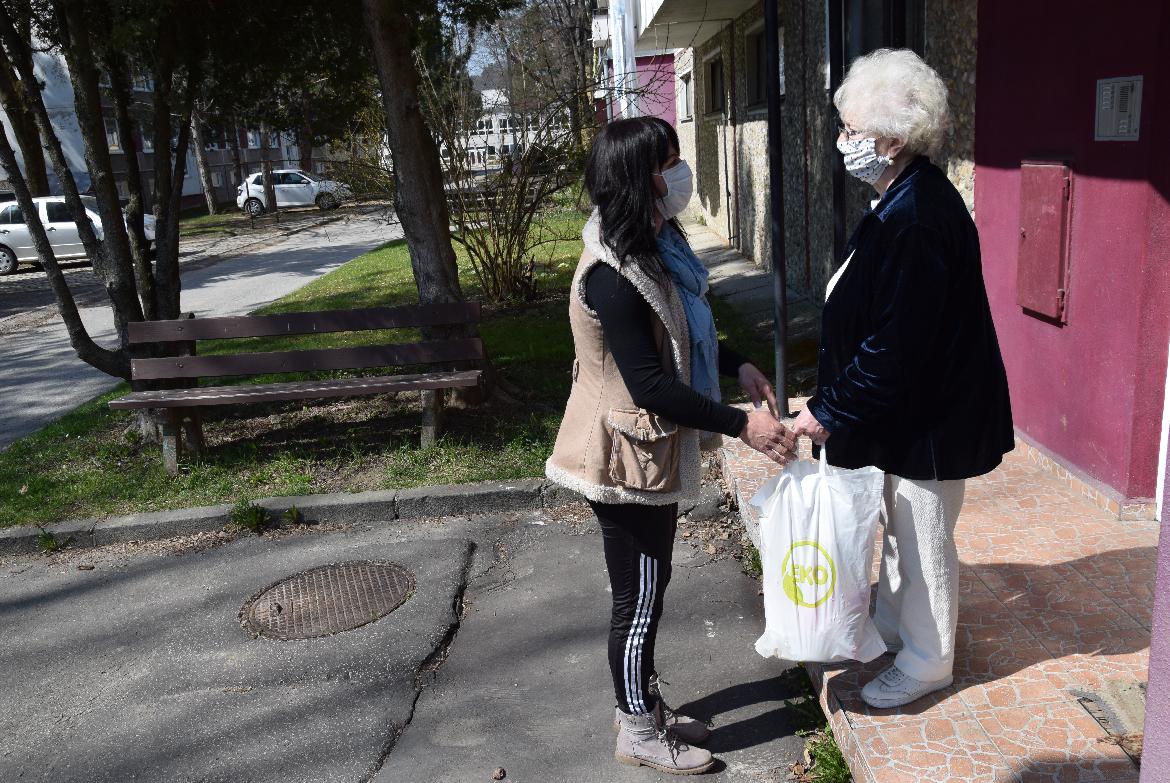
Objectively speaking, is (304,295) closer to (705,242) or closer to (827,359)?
(705,242)

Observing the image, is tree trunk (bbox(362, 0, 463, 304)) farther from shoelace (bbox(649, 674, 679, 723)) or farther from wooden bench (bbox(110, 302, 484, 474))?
shoelace (bbox(649, 674, 679, 723))

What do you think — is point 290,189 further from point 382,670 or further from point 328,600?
point 382,670

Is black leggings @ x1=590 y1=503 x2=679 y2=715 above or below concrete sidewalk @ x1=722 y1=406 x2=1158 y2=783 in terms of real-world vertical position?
above

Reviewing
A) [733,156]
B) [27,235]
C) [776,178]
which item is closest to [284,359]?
[776,178]

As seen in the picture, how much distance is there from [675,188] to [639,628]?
1.32 m

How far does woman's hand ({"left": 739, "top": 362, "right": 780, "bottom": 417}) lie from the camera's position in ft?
9.70

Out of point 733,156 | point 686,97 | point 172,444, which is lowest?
point 172,444

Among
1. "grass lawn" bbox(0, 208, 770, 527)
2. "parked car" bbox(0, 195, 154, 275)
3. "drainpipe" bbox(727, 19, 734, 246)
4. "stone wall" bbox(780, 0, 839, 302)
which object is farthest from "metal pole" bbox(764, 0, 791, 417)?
"parked car" bbox(0, 195, 154, 275)

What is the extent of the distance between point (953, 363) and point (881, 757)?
3.76 feet

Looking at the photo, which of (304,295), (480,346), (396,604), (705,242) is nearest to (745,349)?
(480,346)

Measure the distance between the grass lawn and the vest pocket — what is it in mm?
2957

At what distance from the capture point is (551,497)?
553 cm

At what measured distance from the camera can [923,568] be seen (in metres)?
2.86

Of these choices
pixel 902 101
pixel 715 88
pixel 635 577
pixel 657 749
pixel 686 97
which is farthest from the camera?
pixel 686 97
